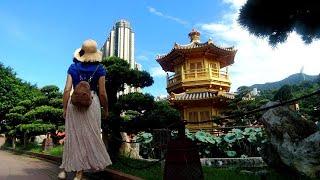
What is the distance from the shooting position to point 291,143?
5.48m

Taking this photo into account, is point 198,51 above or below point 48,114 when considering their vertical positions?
above

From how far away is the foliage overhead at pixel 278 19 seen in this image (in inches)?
178

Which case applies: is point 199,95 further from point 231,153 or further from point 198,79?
point 231,153

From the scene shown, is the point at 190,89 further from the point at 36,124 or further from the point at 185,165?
Result: the point at 185,165

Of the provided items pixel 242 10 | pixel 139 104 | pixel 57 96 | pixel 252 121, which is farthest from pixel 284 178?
pixel 252 121

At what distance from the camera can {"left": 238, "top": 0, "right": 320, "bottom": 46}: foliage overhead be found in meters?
4.53

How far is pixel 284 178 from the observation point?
5.40 metres

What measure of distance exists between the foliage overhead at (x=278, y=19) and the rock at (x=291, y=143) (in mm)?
1391

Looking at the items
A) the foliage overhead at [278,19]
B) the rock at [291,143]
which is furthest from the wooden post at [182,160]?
the rock at [291,143]

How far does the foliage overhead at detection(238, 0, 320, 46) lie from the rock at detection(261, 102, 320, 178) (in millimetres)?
1391

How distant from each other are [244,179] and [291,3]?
2.63 metres

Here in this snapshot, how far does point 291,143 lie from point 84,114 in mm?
3061

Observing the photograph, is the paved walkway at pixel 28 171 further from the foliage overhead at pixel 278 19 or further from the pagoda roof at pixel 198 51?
the pagoda roof at pixel 198 51

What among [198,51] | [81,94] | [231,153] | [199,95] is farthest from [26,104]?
[81,94]
